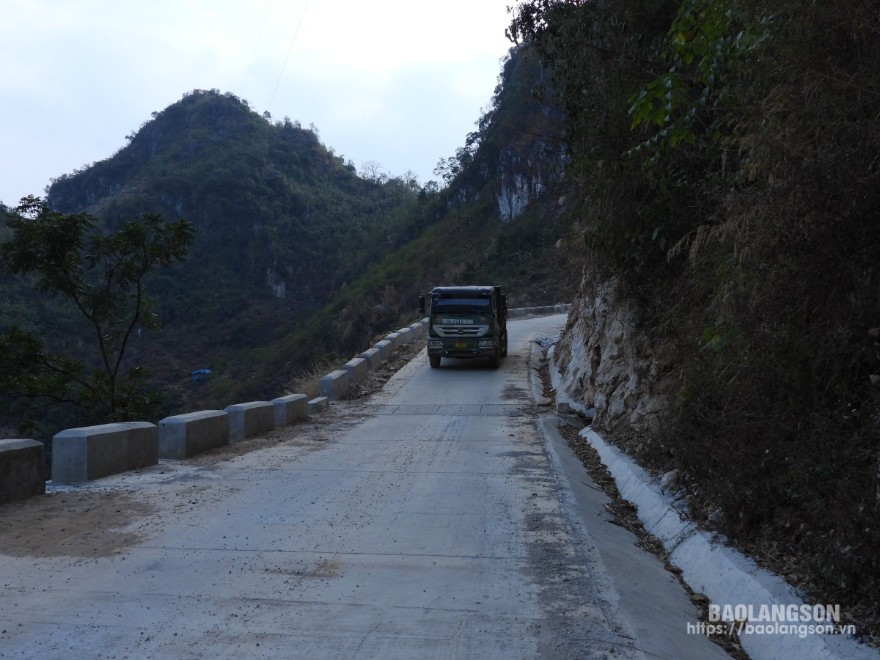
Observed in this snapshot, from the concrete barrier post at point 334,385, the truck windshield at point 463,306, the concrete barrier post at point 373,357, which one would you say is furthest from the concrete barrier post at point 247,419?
the truck windshield at point 463,306

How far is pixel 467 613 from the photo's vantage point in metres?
5.46

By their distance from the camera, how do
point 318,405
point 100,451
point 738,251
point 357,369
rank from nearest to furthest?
point 738,251 → point 100,451 → point 318,405 → point 357,369

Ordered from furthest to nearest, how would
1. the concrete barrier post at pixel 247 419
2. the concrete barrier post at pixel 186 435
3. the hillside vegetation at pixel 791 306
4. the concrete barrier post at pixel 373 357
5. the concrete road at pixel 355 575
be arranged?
the concrete barrier post at pixel 373 357
the concrete barrier post at pixel 247 419
the concrete barrier post at pixel 186 435
the hillside vegetation at pixel 791 306
the concrete road at pixel 355 575

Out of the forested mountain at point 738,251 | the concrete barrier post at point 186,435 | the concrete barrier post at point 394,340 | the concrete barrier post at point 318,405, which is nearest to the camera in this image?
the forested mountain at point 738,251

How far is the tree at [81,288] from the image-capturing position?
1773cm

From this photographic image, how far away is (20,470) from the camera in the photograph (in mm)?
8711

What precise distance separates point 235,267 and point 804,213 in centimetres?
8454

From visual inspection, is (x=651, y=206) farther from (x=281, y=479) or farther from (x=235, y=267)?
(x=235, y=267)

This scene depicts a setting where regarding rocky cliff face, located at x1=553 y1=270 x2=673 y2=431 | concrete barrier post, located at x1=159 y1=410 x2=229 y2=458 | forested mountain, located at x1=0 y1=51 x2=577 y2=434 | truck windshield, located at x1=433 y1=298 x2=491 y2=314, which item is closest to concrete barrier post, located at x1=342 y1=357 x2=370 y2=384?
truck windshield, located at x1=433 y1=298 x2=491 y2=314

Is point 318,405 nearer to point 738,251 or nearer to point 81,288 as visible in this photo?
point 81,288

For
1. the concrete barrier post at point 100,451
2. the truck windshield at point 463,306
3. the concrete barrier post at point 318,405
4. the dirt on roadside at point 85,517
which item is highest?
the truck windshield at point 463,306

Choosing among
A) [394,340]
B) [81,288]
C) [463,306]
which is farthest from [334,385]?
[394,340]

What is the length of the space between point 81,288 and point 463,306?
10.8m

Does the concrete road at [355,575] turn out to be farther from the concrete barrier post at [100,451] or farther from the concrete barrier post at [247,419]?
the concrete barrier post at [247,419]
